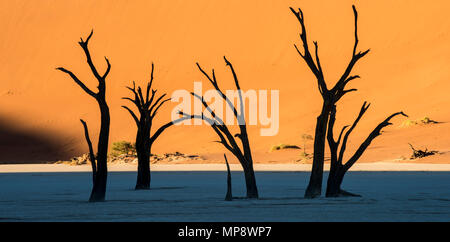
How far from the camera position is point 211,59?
73.7 m

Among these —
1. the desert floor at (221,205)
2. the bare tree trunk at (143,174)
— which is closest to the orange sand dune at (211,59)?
the bare tree trunk at (143,174)

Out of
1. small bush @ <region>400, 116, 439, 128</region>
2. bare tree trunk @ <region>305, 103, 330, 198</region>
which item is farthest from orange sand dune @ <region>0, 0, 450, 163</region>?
bare tree trunk @ <region>305, 103, 330, 198</region>

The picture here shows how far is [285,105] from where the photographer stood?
64438mm

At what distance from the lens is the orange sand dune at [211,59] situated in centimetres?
6075

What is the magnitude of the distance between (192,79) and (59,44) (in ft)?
56.5

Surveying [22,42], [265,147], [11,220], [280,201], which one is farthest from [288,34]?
[11,220]

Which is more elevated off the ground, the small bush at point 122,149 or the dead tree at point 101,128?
the small bush at point 122,149

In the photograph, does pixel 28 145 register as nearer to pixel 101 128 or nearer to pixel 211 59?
pixel 211 59

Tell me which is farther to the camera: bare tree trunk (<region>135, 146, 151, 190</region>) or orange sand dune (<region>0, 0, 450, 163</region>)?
orange sand dune (<region>0, 0, 450, 163</region>)

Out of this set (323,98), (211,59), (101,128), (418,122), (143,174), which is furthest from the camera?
(211,59)

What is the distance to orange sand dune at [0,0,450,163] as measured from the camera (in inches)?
2392

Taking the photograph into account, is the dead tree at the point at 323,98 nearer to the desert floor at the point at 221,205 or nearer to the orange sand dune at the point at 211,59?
the desert floor at the point at 221,205

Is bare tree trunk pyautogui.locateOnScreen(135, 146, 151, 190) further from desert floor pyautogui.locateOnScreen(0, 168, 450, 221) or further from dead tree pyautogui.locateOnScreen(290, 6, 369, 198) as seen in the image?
dead tree pyautogui.locateOnScreen(290, 6, 369, 198)

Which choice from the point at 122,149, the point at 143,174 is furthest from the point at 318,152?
the point at 122,149
